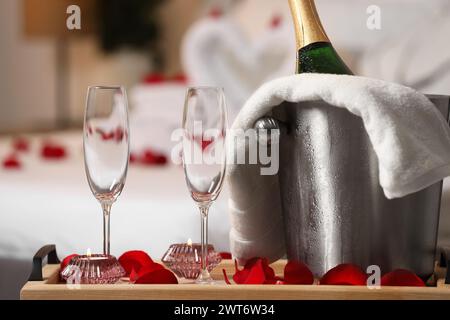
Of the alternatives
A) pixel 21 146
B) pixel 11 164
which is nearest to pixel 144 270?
pixel 11 164

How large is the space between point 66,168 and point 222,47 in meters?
0.47

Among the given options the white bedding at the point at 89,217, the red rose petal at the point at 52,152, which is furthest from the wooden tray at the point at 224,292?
the red rose petal at the point at 52,152

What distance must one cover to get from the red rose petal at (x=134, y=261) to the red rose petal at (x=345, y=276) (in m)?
0.22

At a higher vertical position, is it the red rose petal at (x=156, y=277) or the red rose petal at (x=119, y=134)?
the red rose petal at (x=119, y=134)

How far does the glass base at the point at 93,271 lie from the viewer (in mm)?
850

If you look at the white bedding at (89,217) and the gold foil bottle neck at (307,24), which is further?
the white bedding at (89,217)

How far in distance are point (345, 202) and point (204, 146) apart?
0.53 feet

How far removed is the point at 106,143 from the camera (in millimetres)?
877

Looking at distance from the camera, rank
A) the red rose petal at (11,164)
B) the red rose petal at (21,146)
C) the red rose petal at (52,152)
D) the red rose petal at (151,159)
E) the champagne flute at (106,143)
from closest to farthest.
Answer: the champagne flute at (106,143) < the red rose petal at (11,164) < the red rose petal at (151,159) < the red rose petal at (52,152) < the red rose petal at (21,146)

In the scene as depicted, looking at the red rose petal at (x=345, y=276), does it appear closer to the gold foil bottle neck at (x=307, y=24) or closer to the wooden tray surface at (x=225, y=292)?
the wooden tray surface at (x=225, y=292)

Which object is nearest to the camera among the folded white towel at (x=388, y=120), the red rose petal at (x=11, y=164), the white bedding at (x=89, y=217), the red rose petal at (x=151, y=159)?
the folded white towel at (x=388, y=120)

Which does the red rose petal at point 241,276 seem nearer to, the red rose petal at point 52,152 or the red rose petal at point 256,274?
the red rose petal at point 256,274

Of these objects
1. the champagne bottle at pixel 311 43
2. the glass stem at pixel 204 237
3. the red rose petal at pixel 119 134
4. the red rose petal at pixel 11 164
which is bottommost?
the glass stem at pixel 204 237
